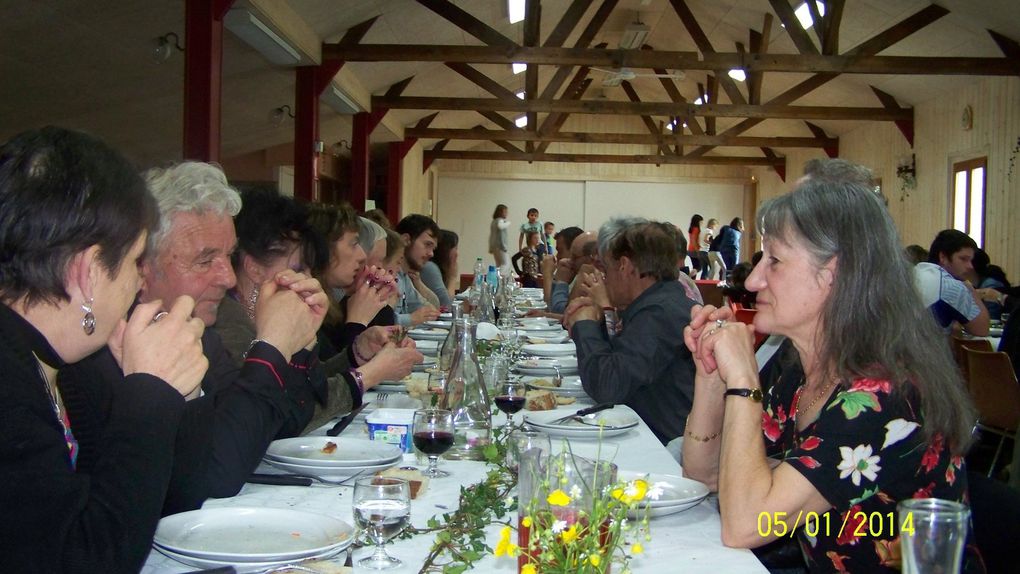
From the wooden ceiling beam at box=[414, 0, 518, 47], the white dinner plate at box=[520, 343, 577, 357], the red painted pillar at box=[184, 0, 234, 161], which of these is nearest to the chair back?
the white dinner plate at box=[520, 343, 577, 357]

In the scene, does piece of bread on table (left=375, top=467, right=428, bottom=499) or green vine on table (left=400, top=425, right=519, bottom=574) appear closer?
green vine on table (left=400, top=425, right=519, bottom=574)

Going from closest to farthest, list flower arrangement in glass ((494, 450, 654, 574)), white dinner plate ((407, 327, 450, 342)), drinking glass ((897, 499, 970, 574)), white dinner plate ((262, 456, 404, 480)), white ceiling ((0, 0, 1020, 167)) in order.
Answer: drinking glass ((897, 499, 970, 574))
flower arrangement in glass ((494, 450, 654, 574))
white dinner plate ((262, 456, 404, 480))
white dinner plate ((407, 327, 450, 342))
white ceiling ((0, 0, 1020, 167))

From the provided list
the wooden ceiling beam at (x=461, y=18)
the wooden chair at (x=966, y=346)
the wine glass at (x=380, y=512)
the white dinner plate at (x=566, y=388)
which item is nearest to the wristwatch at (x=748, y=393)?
the wine glass at (x=380, y=512)

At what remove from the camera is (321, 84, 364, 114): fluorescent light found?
11.0m

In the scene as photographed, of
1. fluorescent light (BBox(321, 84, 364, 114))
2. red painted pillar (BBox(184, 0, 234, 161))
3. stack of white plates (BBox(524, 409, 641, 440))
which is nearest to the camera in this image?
stack of white plates (BBox(524, 409, 641, 440))

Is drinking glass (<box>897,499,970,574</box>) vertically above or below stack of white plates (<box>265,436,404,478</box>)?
above

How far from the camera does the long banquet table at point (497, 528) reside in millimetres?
1313

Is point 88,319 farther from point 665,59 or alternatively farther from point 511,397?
point 665,59

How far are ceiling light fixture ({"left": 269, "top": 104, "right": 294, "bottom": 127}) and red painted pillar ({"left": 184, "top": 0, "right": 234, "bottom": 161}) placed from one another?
448 cm

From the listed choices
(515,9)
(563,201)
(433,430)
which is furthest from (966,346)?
(563,201)

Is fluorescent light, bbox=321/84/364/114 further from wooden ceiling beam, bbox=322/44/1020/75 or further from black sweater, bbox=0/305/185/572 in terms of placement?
black sweater, bbox=0/305/185/572

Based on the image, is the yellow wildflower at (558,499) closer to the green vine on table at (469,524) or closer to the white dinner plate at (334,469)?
the green vine on table at (469,524)

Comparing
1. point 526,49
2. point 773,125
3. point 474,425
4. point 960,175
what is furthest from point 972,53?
point 474,425

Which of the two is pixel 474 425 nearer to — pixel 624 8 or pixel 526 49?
pixel 526 49
